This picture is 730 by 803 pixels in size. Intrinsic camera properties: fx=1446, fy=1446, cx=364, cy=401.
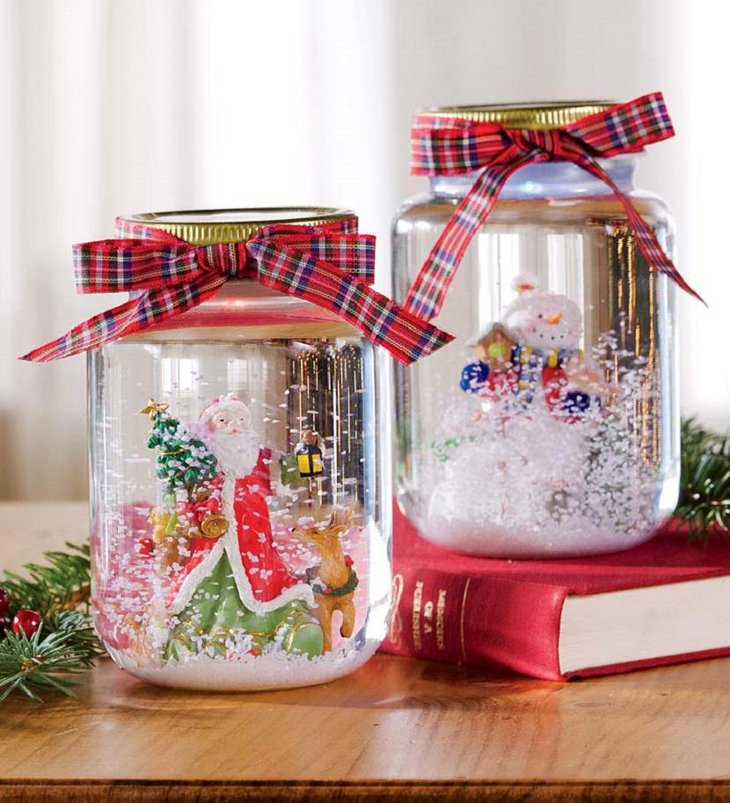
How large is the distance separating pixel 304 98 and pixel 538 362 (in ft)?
4.54

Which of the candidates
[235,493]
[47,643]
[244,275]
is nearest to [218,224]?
[244,275]

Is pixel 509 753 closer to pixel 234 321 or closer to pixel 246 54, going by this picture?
pixel 234 321

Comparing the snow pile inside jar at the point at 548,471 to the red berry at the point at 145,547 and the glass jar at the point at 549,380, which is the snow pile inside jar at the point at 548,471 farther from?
the red berry at the point at 145,547

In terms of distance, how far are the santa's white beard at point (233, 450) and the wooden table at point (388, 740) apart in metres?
0.12

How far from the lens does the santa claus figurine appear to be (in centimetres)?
72

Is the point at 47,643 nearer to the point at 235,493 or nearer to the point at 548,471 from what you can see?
the point at 235,493

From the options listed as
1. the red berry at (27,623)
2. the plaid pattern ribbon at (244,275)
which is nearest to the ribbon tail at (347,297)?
the plaid pattern ribbon at (244,275)

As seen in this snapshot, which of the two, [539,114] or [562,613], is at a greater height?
[539,114]

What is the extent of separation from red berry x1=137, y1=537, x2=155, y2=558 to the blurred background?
1471 millimetres

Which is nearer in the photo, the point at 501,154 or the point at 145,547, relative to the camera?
the point at 145,547

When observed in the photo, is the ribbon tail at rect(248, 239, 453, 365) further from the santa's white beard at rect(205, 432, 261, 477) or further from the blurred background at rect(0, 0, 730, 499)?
the blurred background at rect(0, 0, 730, 499)

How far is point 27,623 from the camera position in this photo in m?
0.80

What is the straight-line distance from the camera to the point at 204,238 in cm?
73

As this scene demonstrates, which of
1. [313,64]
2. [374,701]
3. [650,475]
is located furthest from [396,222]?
[313,64]
